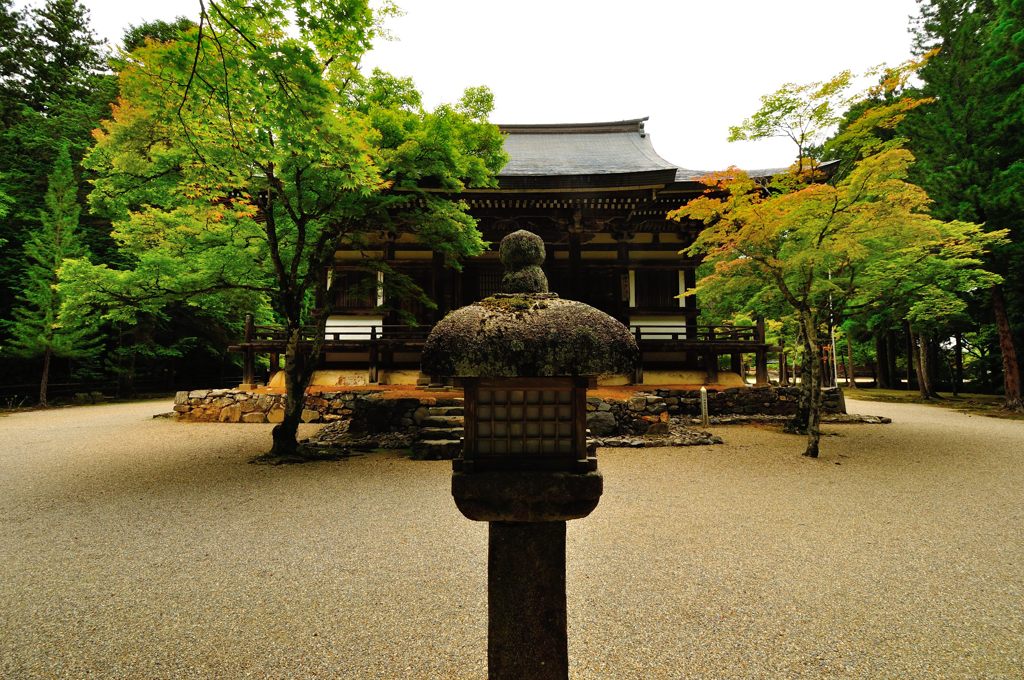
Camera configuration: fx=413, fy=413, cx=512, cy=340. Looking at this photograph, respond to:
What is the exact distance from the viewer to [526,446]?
2.26 m

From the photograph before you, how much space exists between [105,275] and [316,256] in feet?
10.7

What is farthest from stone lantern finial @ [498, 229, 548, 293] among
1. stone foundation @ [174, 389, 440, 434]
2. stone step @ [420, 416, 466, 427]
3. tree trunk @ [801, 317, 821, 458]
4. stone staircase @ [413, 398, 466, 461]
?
stone foundation @ [174, 389, 440, 434]

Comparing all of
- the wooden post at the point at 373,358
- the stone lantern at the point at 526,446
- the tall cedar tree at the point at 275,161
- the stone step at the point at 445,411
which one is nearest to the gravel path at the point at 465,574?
the stone lantern at the point at 526,446

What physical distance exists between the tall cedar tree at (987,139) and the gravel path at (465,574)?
420 inches

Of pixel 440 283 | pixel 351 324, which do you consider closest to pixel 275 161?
pixel 440 283

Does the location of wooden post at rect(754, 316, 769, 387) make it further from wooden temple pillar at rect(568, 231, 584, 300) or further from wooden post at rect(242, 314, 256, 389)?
wooden post at rect(242, 314, 256, 389)

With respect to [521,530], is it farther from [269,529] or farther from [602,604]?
[269,529]

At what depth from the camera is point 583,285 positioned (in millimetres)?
13867

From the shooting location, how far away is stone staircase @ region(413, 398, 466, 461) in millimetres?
7582

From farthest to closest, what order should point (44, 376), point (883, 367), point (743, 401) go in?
1. point (883, 367)
2. point (44, 376)
3. point (743, 401)

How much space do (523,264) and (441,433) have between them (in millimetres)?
6235

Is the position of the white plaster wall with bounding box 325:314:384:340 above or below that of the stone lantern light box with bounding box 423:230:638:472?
above

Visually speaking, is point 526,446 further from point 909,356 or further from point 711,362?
point 909,356

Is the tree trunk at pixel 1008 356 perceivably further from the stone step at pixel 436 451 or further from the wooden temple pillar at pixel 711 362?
the stone step at pixel 436 451
